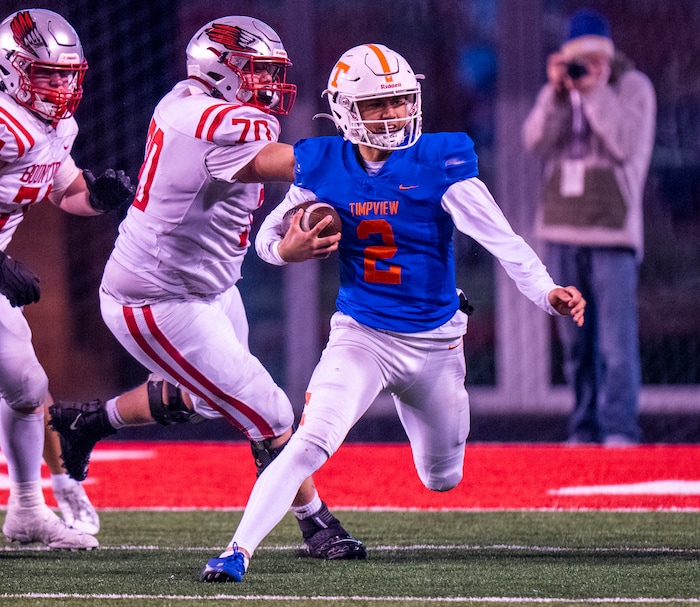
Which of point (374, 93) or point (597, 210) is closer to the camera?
point (374, 93)

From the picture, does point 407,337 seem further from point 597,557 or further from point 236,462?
point 236,462

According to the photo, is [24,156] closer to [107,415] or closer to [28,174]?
[28,174]

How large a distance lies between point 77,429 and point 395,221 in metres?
1.43

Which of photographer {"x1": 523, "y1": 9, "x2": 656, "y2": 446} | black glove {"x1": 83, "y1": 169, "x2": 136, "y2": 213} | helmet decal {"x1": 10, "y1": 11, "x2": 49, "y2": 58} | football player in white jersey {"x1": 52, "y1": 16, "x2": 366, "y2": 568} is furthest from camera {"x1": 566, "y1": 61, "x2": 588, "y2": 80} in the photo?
helmet decal {"x1": 10, "y1": 11, "x2": 49, "y2": 58}

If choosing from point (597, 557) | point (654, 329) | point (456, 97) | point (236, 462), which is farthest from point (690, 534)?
point (456, 97)

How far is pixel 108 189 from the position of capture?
4430 millimetres

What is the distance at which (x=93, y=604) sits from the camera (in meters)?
3.26

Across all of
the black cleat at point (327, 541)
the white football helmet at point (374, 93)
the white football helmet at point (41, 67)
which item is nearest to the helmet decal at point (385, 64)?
the white football helmet at point (374, 93)

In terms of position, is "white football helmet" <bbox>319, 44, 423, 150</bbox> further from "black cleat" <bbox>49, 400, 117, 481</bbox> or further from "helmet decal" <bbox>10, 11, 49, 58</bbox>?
"black cleat" <bbox>49, 400, 117, 481</bbox>

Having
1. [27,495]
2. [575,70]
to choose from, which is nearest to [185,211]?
[27,495]

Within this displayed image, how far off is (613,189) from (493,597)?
4209mm

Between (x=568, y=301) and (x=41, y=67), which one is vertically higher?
(x=41, y=67)

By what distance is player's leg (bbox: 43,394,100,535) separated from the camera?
455 cm

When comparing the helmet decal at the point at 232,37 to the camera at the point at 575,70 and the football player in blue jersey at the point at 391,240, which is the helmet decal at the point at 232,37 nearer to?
the football player in blue jersey at the point at 391,240
